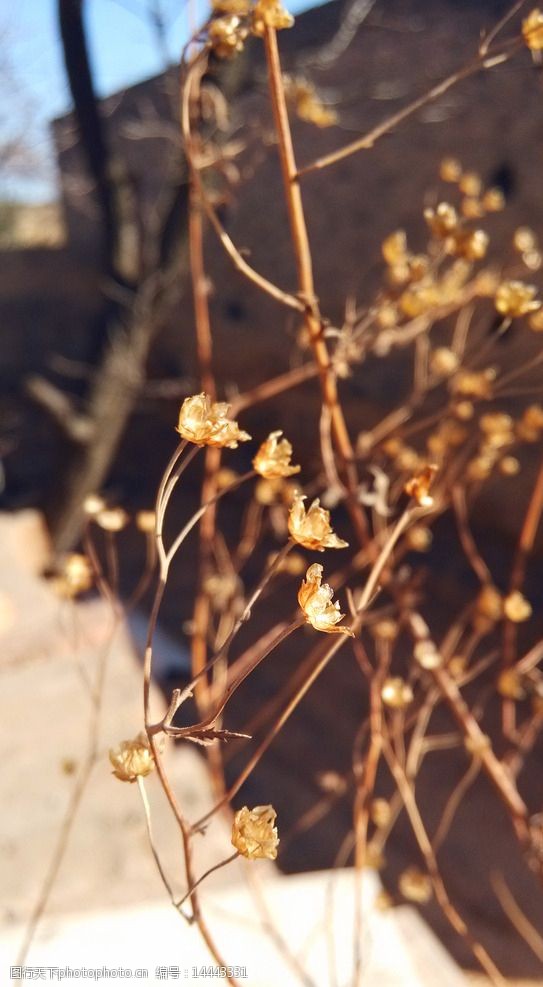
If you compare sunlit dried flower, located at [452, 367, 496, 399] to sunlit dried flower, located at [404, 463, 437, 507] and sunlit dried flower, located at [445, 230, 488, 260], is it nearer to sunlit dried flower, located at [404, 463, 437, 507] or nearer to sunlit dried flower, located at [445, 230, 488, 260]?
sunlit dried flower, located at [445, 230, 488, 260]

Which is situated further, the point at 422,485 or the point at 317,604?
the point at 422,485

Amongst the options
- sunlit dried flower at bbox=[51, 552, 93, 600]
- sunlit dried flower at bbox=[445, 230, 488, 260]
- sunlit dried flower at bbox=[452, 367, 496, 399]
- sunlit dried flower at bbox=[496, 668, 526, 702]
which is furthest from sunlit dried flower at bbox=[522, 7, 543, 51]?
sunlit dried flower at bbox=[496, 668, 526, 702]

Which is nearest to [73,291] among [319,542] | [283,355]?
[283,355]

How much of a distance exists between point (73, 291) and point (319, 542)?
6.31 m

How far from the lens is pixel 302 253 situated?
Result: 0.58 m

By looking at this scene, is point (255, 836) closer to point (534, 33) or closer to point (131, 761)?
point (131, 761)

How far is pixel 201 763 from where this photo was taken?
155 cm

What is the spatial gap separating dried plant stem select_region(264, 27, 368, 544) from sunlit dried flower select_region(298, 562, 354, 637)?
0.98 feet

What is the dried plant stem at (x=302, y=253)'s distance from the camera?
1.65ft

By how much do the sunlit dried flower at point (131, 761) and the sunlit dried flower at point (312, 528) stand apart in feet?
0.44

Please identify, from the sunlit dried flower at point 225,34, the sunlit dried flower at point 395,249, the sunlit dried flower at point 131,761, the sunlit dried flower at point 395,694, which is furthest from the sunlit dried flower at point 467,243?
the sunlit dried flower at point 131,761

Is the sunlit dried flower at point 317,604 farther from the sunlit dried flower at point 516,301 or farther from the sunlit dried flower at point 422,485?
the sunlit dried flower at point 516,301

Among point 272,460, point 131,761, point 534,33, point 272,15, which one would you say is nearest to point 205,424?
point 272,460

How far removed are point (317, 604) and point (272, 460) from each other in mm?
120
